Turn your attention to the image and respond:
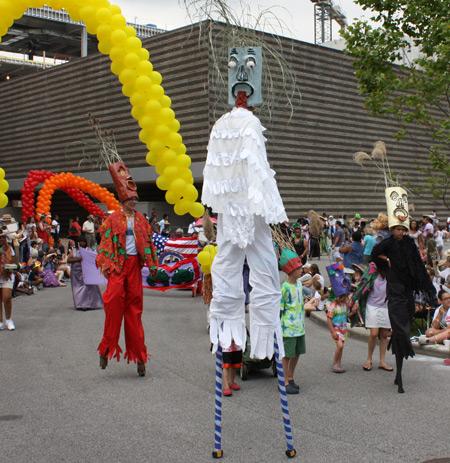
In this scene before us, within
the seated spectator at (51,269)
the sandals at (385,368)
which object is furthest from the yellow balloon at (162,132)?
the seated spectator at (51,269)

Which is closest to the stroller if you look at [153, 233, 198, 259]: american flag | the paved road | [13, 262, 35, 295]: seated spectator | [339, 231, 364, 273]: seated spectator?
the paved road

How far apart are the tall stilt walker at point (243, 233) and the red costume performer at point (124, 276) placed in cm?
227

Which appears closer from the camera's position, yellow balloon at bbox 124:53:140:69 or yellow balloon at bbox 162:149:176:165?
yellow balloon at bbox 162:149:176:165

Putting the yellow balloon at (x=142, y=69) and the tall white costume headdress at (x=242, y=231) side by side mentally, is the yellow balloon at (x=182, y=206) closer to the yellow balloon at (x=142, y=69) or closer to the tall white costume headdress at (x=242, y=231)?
the yellow balloon at (x=142, y=69)

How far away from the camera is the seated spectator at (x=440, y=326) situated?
8.17m

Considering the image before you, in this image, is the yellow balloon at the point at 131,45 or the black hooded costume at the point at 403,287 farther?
the yellow balloon at the point at 131,45

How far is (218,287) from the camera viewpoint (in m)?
4.58

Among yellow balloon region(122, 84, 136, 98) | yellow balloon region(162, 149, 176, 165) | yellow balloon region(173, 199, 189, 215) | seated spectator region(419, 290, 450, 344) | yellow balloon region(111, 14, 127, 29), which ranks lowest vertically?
seated spectator region(419, 290, 450, 344)

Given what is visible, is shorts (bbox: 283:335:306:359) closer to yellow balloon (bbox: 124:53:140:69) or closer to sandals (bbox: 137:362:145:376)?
sandals (bbox: 137:362:145:376)

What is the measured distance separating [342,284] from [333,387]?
4.51 ft

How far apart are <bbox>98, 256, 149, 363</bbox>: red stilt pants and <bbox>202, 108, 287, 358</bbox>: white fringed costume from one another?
2272mm

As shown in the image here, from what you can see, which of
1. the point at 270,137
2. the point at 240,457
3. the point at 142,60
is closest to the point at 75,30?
the point at 270,137

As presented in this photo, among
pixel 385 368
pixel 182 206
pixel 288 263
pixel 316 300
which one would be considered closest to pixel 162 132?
pixel 182 206

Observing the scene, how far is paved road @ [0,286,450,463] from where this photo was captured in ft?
14.4
